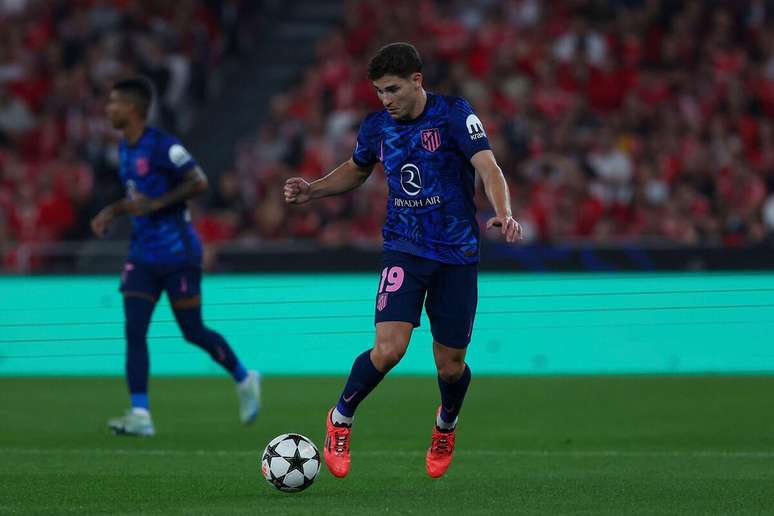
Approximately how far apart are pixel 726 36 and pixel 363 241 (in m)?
6.09

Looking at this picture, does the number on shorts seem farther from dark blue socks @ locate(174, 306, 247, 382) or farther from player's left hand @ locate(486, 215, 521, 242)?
dark blue socks @ locate(174, 306, 247, 382)

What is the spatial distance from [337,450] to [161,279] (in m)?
3.77

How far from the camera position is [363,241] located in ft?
59.0

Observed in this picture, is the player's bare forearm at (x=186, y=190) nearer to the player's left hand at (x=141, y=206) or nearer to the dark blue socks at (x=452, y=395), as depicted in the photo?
the player's left hand at (x=141, y=206)

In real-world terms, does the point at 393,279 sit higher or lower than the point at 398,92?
lower

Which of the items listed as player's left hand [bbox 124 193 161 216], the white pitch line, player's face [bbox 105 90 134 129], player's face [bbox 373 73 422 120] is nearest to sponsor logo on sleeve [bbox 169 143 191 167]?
player's left hand [bbox 124 193 161 216]

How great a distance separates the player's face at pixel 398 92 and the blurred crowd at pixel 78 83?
13.5 meters

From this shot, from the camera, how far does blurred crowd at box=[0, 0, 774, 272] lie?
59.2 ft

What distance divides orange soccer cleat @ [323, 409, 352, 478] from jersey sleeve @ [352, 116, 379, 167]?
4.72 ft

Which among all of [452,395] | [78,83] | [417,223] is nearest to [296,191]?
[417,223]

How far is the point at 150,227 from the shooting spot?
35.8 ft

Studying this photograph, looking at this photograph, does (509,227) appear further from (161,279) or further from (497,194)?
(161,279)

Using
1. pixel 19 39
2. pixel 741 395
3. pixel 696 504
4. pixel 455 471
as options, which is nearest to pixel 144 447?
pixel 455 471

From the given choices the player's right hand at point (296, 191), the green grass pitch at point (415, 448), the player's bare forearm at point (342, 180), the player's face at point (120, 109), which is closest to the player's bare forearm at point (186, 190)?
the player's face at point (120, 109)
